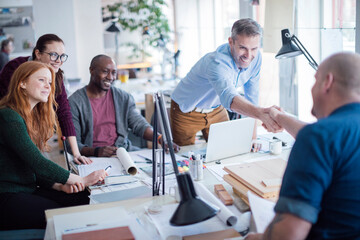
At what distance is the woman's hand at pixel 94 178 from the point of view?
2.08 m

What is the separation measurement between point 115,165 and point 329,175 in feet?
5.17

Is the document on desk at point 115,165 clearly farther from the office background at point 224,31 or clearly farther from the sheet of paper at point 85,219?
the office background at point 224,31

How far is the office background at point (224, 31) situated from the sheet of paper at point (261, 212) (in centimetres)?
154

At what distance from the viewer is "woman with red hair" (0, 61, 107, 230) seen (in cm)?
190

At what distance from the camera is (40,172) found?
79.1 inches

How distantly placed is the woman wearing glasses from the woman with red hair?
0.50 m

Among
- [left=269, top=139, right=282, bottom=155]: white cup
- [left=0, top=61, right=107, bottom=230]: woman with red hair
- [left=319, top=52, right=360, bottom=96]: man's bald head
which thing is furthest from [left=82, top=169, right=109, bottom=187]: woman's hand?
[left=319, top=52, right=360, bottom=96]: man's bald head

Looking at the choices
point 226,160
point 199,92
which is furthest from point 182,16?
point 226,160

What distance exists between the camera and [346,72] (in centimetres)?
108

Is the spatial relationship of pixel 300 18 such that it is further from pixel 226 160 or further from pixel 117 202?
pixel 117 202

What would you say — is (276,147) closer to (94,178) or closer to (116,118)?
(94,178)

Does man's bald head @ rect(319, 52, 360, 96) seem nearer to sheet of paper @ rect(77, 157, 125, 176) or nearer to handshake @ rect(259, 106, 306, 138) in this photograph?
handshake @ rect(259, 106, 306, 138)

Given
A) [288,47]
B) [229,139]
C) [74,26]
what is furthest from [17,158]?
[74,26]

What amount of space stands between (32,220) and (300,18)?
2.57 meters
